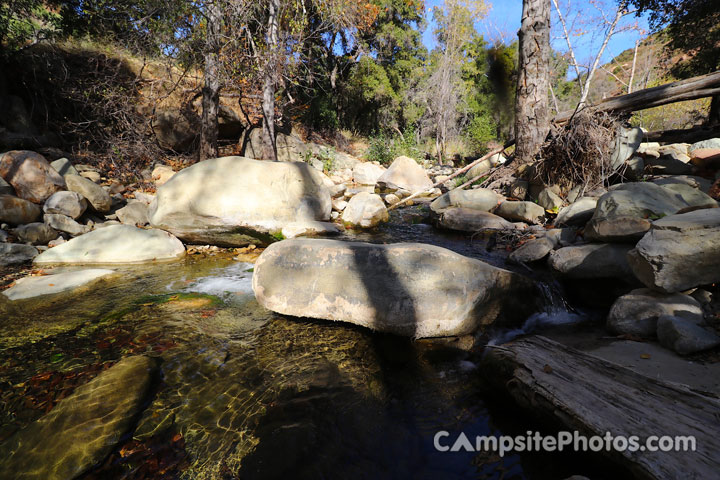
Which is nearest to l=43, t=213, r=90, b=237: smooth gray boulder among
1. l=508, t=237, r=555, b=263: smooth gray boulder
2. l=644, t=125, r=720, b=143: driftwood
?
l=508, t=237, r=555, b=263: smooth gray boulder

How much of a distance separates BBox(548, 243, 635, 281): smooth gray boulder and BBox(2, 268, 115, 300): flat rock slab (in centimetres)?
556

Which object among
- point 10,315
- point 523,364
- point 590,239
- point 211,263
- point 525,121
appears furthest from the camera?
point 525,121

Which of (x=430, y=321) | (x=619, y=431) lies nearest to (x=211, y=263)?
(x=430, y=321)

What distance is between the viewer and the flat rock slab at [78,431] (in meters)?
1.51

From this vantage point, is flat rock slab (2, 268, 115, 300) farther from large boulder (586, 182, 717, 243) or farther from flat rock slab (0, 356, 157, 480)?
large boulder (586, 182, 717, 243)

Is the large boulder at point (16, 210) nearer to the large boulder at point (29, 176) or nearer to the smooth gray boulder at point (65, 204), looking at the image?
the smooth gray boulder at point (65, 204)

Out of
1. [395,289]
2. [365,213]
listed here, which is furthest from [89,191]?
[395,289]

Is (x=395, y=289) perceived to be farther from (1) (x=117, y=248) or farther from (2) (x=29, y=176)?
(2) (x=29, y=176)

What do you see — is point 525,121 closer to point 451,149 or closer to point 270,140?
point 270,140

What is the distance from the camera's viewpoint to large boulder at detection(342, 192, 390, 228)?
21.1 feet

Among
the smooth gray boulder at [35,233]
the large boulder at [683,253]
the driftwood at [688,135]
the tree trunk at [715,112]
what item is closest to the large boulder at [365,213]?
the large boulder at [683,253]

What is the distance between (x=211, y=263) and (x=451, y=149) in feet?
59.9

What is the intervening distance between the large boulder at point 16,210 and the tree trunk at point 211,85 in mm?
4970

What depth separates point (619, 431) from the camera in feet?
4.55
